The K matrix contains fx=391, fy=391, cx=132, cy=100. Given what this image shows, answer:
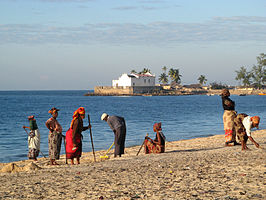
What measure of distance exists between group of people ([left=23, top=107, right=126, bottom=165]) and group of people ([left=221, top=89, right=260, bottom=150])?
3385 mm

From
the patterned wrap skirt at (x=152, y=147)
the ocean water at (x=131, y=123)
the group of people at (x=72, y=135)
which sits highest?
the group of people at (x=72, y=135)

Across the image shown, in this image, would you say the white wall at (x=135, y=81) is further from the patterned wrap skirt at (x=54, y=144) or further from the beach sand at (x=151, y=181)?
the beach sand at (x=151, y=181)

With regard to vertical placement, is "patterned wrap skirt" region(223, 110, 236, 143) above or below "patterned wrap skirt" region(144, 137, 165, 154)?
above

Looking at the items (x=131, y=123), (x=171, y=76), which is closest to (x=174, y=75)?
(x=171, y=76)

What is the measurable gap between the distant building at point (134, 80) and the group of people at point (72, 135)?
126970 mm

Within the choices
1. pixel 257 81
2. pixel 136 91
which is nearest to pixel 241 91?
pixel 257 81

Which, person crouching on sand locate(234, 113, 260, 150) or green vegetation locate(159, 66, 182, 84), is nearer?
person crouching on sand locate(234, 113, 260, 150)

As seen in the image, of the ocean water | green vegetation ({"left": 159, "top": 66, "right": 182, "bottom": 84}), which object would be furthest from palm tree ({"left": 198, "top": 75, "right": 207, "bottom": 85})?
the ocean water

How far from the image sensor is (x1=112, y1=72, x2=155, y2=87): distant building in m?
140

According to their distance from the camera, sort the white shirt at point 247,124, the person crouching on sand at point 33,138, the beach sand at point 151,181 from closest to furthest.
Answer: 1. the beach sand at point 151,181
2. the white shirt at point 247,124
3. the person crouching on sand at point 33,138

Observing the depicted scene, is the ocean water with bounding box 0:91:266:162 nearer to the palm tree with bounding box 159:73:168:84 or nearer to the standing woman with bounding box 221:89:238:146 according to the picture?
the standing woman with bounding box 221:89:238:146

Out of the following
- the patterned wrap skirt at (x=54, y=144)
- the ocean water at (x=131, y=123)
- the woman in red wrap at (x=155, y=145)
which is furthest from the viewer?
the ocean water at (x=131, y=123)

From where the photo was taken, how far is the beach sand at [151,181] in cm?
656

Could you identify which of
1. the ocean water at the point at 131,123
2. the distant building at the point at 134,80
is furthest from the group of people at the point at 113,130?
the distant building at the point at 134,80
